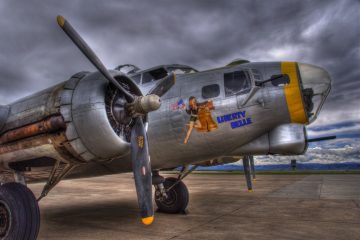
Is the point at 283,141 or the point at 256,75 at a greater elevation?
the point at 256,75

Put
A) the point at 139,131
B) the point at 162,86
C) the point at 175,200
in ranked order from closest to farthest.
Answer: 1. the point at 139,131
2. the point at 162,86
3. the point at 175,200

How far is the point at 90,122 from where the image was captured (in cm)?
520

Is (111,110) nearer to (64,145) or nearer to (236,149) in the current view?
(64,145)

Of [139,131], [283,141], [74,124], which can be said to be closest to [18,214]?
[74,124]

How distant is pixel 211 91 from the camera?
689 cm

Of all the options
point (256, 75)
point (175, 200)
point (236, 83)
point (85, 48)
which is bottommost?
point (175, 200)

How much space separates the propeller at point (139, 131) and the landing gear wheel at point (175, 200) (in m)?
3.53

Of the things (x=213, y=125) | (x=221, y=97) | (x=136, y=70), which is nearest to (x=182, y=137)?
(x=213, y=125)

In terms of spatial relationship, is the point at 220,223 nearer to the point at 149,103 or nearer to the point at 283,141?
the point at 283,141

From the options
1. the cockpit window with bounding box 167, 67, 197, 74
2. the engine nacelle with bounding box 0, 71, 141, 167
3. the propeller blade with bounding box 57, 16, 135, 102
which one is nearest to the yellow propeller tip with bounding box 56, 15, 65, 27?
the propeller blade with bounding box 57, 16, 135, 102

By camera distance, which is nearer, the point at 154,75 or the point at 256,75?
the point at 256,75

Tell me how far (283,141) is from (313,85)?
1.46 m

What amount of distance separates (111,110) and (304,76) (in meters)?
4.29

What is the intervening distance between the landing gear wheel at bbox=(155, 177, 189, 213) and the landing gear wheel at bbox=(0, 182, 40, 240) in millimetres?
4375
